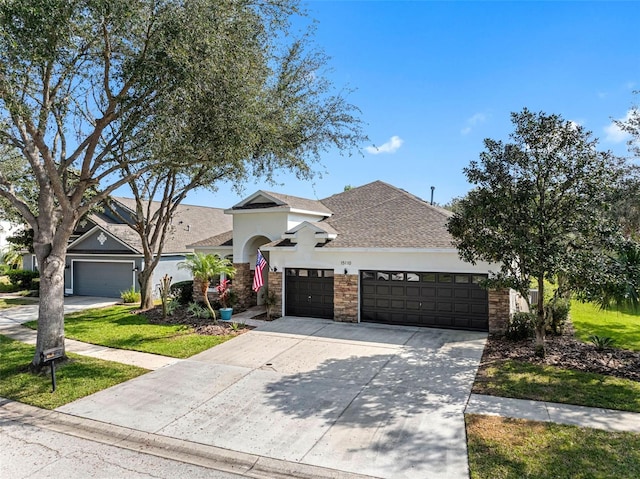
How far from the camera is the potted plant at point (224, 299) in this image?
1639 centimetres

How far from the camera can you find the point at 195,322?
640 inches

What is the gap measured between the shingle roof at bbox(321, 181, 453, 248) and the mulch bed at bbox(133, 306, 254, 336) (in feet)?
16.3

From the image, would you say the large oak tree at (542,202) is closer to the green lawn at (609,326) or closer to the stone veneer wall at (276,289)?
A: the green lawn at (609,326)

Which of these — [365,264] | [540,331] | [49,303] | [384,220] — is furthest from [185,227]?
[540,331]

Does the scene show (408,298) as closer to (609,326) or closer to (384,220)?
(384,220)

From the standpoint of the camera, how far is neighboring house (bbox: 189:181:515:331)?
14352 millimetres

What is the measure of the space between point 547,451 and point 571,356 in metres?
5.89

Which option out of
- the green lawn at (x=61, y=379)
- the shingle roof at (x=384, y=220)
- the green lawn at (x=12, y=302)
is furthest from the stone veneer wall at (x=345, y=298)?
the green lawn at (x=12, y=302)

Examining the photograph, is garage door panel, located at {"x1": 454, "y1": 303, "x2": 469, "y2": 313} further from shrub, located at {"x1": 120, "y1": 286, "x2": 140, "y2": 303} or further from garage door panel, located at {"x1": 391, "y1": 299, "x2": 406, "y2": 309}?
shrub, located at {"x1": 120, "y1": 286, "x2": 140, "y2": 303}

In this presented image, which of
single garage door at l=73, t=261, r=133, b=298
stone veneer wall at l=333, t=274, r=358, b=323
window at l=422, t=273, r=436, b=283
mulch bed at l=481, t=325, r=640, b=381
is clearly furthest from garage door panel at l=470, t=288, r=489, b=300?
single garage door at l=73, t=261, r=133, b=298

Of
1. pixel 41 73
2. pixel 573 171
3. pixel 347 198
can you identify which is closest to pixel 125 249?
pixel 347 198

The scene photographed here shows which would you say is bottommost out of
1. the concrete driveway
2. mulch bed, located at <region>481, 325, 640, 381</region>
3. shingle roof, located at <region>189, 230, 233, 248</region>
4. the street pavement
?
the street pavement

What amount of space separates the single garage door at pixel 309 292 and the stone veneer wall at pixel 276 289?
281 mm

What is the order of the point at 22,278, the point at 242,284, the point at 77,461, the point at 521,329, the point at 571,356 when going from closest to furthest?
the point at 77,461
the point at 571,356
the point at 521,329
the point at 242,284
the point at 22,278
